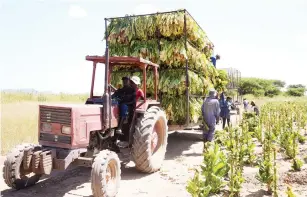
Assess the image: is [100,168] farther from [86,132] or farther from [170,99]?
[170,99]

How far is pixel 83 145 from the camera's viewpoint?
4.57 m

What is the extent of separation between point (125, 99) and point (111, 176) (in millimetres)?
1605

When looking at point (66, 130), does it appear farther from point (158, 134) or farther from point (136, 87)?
point (158, 134)

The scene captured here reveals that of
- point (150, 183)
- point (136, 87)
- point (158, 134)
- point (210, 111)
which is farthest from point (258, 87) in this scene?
point (150, 183)

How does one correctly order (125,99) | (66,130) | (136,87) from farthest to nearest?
(136,87), (125,99), (66,130)

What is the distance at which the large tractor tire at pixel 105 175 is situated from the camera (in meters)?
4.04

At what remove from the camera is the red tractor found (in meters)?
4.15

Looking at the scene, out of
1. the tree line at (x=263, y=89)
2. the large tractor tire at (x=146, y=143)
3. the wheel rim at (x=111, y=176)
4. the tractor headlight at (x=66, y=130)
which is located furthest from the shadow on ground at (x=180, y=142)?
the tree line at (x=263, y=89)

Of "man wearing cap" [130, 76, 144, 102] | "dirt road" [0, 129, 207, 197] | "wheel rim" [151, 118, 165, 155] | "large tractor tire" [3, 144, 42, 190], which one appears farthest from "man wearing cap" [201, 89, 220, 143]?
"large tractor tire" [3, 144, 42, 190]

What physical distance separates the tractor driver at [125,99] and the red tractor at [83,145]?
0.11 meters

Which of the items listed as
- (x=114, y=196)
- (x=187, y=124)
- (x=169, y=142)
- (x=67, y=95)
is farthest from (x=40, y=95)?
(x=114, y=196)

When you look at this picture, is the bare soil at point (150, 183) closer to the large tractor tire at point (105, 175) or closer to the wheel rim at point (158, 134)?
the large tractor tire at point (105, 175)

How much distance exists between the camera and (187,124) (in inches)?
283

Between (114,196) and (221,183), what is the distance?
1648 mm
